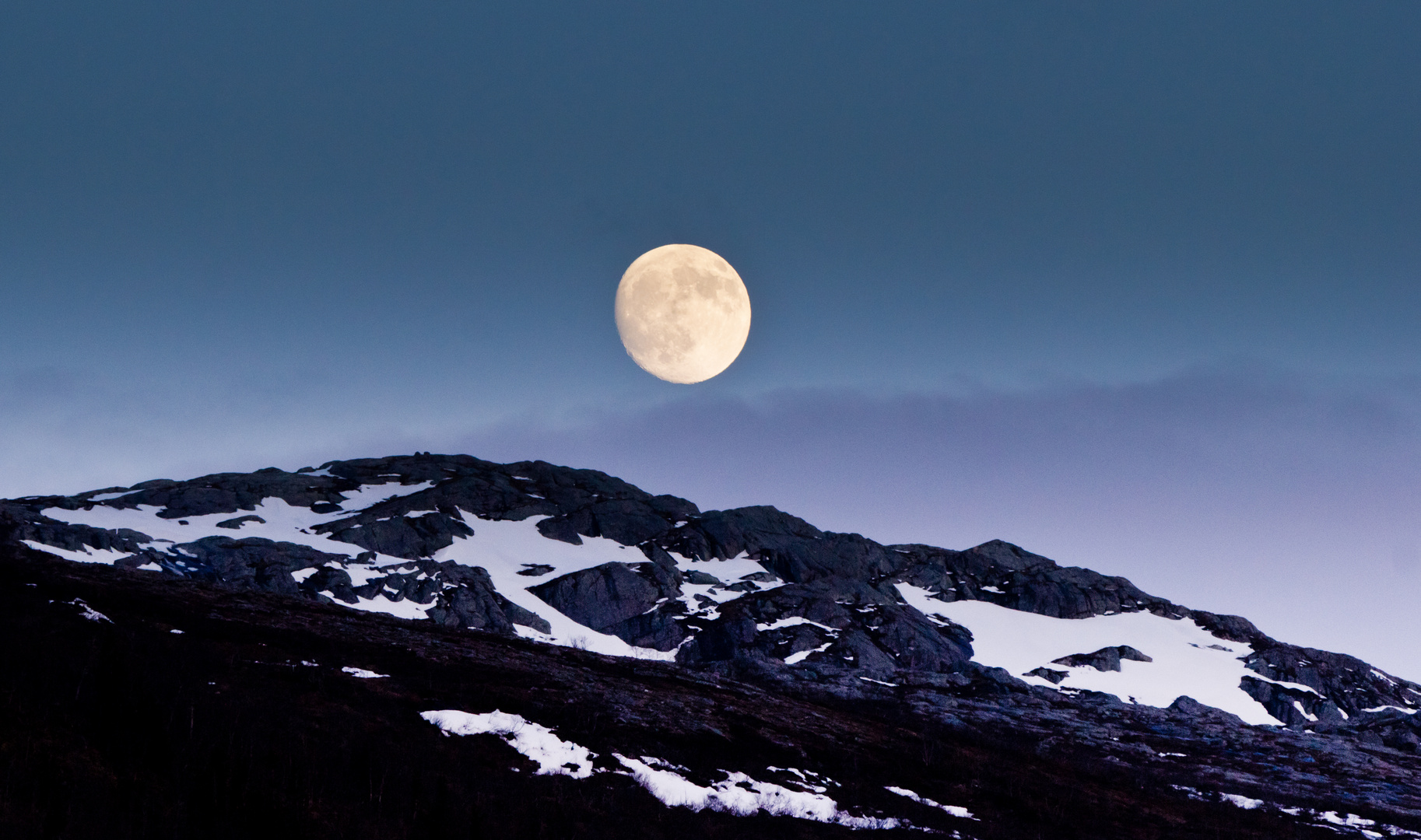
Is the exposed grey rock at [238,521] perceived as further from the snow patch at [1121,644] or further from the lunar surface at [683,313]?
the snow patch at [1121,644]

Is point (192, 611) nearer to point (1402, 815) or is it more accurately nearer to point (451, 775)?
point (451, 775)

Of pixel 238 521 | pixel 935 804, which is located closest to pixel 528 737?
pixel 935 804

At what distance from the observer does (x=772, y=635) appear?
10331cm

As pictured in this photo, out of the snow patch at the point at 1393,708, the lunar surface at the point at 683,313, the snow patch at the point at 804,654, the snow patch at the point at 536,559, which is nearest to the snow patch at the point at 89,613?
the lunar surface at the point at 683,313

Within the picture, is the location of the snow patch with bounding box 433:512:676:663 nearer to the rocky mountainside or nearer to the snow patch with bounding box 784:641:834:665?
the rocky mountainside

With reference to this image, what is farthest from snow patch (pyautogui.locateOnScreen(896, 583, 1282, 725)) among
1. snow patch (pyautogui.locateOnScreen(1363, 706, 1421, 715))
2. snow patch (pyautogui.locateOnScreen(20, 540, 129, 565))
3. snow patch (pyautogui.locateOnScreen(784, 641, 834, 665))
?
snow patch (pyautogui.locateOnScreen(20, 540, 129, 565))

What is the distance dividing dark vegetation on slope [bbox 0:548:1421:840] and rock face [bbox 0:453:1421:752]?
67.0 feet

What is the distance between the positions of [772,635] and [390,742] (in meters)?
77.9

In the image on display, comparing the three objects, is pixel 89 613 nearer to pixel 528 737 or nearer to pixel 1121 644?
pixel 528 737

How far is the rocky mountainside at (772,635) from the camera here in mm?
37375

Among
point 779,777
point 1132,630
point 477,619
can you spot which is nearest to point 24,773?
point 779,777

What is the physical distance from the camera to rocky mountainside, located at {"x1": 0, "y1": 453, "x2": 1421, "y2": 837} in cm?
3738

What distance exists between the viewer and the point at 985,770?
4512 cm

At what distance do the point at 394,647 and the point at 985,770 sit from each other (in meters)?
31.3
